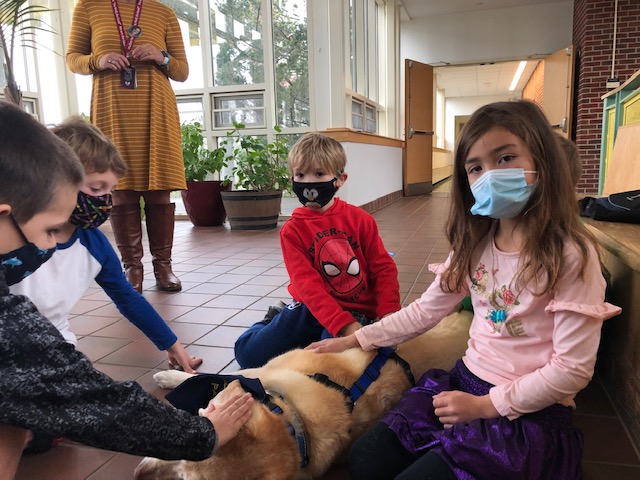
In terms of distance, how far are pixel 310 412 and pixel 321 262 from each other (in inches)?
33.4

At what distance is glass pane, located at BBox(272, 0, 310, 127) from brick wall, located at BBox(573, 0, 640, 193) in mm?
4389

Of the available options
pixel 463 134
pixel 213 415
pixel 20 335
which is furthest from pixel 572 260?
pixel 20 335

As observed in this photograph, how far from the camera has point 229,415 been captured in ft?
3.54

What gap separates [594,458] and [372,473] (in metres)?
0.63

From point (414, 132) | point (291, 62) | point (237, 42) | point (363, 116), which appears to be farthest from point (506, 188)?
point (414, 132)

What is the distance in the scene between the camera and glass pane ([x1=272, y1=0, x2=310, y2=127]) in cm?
639

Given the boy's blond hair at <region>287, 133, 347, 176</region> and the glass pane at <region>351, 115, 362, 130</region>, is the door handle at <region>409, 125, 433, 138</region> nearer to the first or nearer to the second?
the glass pane at <region>351, 115, 362, 130</region>

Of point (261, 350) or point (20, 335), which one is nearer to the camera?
point (20, 335)

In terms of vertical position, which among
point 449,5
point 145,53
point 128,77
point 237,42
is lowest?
point 128,77

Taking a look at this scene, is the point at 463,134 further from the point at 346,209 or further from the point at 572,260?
the point at 346,209

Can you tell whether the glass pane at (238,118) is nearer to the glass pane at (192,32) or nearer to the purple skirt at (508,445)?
the glass pane at (192,32)

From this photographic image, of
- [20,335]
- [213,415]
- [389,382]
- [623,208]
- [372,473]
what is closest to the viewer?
[20,335]

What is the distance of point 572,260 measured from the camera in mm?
1157

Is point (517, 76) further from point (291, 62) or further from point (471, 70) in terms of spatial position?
point (291, 62)
